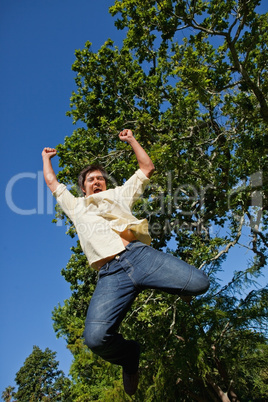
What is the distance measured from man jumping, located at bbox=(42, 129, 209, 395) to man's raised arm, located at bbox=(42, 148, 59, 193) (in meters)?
0.03

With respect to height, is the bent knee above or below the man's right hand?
below

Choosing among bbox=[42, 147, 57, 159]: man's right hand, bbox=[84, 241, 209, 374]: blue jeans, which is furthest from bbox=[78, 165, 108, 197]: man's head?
bbox=[84, 241, 209, 374]: blue jeans

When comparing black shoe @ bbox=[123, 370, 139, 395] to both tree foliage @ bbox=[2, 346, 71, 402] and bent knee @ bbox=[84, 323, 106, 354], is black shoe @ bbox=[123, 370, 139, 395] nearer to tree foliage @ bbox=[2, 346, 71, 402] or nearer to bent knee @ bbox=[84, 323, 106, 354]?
bent knee @ bbox=[84, 323, 106, 354]

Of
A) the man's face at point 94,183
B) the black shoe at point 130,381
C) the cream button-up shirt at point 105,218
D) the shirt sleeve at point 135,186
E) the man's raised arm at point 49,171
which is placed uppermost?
the man's raised arm at point 49,171

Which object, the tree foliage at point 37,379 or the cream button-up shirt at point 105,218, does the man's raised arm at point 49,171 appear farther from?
the tree foliage at point 37,379

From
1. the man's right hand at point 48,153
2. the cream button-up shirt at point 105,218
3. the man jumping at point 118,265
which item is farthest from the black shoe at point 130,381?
the man's right hand at point 48,153

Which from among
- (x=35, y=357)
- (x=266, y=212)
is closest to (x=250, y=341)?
(x=266, y=212)

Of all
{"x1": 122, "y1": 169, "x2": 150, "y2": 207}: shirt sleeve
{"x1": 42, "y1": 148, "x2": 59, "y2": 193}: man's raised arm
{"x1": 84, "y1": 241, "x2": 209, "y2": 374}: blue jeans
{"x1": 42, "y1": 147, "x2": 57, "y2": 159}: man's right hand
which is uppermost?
{"x1": 42, "y1": 147, "x2": 57, "y2": 159}: man's right hand

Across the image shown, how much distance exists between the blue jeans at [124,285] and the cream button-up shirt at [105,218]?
0.51 ft

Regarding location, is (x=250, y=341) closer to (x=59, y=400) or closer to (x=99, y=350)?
(x=99, y=350)

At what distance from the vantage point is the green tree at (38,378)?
4647 cm

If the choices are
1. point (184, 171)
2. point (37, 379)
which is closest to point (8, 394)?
point (37, 379)

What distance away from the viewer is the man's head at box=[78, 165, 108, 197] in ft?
11.3

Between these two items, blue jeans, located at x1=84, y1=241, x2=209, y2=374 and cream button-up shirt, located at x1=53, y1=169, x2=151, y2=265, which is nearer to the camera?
blue jeans, located at x1=84, y1=241, x2=209, y2=374
